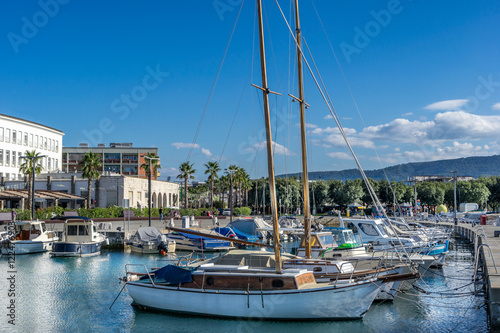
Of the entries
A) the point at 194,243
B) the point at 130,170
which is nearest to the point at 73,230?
the point at 194,243

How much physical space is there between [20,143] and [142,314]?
263ft

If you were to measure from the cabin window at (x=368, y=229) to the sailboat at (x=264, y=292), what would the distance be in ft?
50.8

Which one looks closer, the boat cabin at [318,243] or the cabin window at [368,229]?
the boat cabin at [318,243]

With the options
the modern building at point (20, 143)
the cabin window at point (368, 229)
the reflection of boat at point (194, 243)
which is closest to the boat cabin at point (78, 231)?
the reflection of boat at point (194, 243)

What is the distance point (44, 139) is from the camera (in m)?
99.0

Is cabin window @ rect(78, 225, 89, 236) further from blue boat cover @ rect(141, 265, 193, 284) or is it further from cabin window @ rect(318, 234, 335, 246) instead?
cabin window @ rect(318, 234, 335, 246)

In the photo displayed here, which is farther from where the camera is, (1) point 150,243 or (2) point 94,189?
(2) point 94,189

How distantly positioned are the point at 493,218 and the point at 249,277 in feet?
253

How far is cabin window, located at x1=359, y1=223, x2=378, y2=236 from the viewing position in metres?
35.3

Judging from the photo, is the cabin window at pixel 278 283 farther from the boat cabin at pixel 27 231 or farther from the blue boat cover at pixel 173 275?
the boat cabin at pixel 27 231

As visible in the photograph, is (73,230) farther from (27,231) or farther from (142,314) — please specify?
(142,314)

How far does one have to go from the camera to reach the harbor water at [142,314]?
1970 cm

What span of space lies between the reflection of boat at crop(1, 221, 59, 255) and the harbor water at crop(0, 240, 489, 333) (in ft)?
43.7

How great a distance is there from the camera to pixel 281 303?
760 inches
